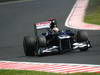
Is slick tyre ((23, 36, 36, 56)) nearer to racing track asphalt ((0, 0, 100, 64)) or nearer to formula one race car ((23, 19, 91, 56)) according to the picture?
formula one race car ((23, 19, 91, 56))

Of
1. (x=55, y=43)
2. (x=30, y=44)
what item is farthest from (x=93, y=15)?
(x=30, y=44)

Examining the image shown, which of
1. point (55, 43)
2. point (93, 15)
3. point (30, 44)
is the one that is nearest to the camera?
point (30, 44)

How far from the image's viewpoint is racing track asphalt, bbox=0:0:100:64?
16.4 meters

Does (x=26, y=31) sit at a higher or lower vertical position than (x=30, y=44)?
lower

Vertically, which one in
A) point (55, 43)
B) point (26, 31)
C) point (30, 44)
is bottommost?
point (26, 31)

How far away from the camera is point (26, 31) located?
28.1 metres

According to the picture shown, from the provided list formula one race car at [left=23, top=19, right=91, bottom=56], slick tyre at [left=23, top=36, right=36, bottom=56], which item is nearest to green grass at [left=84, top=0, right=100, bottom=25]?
formula one race car at [left=23, top=19, right=91, bottom=56]

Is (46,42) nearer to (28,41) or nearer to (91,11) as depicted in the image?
(28,41)

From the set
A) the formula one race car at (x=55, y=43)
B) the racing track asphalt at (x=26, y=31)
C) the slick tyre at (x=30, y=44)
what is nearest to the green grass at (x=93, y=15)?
the racing track asphalt at (x=26, y=31)

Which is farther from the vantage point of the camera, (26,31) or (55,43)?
(26,31)

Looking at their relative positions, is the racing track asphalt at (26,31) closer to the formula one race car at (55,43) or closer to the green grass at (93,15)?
the formula one race car at (55,43)

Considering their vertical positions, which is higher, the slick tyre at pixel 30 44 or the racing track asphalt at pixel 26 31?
the slick tyre at pixel 30 44

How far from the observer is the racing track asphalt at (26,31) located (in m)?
16.4

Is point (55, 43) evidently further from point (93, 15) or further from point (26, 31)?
point (93, 15)
